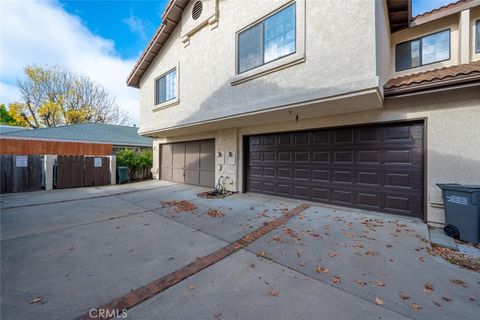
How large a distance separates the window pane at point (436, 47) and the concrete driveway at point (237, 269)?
5.43 metres

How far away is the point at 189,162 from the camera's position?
427 inches

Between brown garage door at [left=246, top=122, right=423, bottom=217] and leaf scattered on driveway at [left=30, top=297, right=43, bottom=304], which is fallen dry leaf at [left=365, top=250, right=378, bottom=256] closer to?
brown garage door at [left=246, top=122, right=423, bottom=217]

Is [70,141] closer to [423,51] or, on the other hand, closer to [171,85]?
[171,85]

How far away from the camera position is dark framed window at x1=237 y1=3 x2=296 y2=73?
554 centimetres

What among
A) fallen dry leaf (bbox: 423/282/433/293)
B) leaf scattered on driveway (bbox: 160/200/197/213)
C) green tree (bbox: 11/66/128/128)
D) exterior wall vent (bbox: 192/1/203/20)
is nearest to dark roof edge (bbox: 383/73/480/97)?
fallen dry leaf (bbox: 423/282/433/293)

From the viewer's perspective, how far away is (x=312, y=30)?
16.3 feet

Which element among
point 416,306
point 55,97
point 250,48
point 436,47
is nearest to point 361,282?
point 416,306

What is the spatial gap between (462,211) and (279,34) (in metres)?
6.03

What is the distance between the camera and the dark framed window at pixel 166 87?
9.71 m

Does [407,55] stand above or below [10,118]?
below

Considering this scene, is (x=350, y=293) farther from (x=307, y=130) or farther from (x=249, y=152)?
(x=249, y=152)

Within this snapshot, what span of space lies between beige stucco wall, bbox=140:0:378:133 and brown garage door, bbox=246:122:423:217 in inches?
75.4

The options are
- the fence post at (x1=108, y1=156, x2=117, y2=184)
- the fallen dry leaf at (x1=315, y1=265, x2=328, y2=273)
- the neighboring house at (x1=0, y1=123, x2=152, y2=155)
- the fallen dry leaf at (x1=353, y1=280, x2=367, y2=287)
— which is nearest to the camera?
the fallen dry leaf at (x1=353, y1=280, x2=367, y2=287)

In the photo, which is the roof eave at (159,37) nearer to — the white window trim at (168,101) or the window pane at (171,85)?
the white window trim at (168,101)
